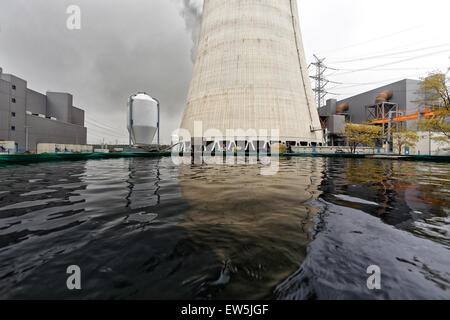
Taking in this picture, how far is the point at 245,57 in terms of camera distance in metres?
21.3

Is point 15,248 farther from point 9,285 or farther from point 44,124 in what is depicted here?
point 44,124

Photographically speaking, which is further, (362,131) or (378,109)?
(378,109)

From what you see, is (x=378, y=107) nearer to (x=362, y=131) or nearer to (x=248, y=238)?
(x=362, y=131)

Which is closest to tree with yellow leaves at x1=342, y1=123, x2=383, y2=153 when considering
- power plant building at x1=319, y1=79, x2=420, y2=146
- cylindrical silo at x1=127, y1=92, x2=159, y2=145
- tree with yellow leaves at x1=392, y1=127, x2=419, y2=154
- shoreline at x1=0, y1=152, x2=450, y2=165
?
tree with yellow leaves at x1=392, y1=127, x2=419, y2=154

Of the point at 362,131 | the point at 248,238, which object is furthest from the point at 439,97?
the point at 248,238

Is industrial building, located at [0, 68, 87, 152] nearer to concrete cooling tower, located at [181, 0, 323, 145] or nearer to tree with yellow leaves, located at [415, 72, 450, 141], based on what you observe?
concrete cooling tower, located at [181, 0, 323, 145]

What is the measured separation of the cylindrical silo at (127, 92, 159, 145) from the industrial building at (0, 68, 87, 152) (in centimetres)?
1669

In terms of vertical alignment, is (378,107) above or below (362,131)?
above

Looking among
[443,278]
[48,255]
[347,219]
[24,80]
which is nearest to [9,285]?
[48,255]

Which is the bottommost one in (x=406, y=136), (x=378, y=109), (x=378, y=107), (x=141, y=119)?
(x=406, y=136)

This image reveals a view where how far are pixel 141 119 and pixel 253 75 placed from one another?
13.6 m

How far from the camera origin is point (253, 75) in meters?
21.0

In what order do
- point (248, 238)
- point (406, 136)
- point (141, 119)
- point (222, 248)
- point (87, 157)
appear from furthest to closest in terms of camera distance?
point (141, 119) < point (406, 136) < point (87, 157) < point (248, 238) < point (222, 248)

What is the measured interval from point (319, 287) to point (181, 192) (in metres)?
2.89
